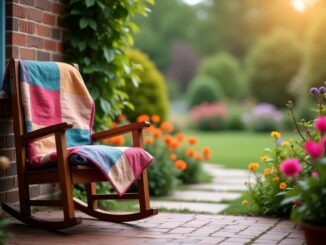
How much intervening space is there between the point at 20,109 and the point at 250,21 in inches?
1179

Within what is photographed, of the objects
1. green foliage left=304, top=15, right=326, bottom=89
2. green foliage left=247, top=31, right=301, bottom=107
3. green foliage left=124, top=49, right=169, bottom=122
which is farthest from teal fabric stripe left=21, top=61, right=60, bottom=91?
green foliage left=247, top=31, right=301, bottom=107

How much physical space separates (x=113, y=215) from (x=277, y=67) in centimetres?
1745

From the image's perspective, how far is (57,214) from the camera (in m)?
3.59

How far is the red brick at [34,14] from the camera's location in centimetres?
357

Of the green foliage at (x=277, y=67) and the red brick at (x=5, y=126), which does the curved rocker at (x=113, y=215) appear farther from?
the green foliage at (x=277, y=67)

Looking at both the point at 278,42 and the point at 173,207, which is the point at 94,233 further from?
the point at 278,42

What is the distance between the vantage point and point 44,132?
287 centimetres

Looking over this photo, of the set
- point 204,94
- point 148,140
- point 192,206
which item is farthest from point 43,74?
point 204,94

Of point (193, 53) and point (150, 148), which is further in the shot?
point (193, 53)

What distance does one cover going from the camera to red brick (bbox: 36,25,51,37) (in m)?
3.67

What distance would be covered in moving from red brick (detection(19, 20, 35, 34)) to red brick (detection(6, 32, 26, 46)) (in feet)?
0.14

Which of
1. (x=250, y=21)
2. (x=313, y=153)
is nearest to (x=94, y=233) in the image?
(x=313, y=153)

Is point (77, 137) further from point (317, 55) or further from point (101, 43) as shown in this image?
point (317, 55)

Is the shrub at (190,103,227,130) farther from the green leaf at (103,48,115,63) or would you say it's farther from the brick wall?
the brick wall
